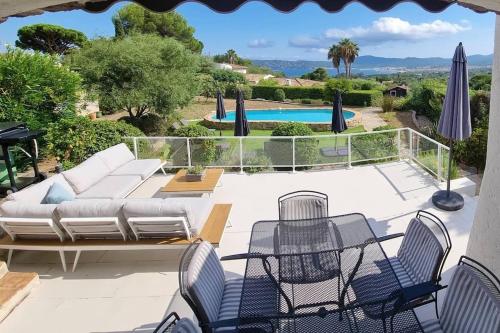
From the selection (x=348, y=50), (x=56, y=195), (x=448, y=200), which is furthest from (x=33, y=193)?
(x=348, y=50)

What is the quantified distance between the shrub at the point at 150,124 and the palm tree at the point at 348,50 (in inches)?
1465

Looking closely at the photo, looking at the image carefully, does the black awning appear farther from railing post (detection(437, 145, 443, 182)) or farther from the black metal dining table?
railing post (detection(437, 145, 443, 182))

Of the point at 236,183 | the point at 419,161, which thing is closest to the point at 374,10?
the point at 236,183

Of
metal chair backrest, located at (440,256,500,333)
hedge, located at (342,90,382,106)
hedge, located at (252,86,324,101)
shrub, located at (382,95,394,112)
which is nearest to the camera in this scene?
metal chair backrest, located at (440,256,500,333)

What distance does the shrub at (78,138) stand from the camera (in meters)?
8.87

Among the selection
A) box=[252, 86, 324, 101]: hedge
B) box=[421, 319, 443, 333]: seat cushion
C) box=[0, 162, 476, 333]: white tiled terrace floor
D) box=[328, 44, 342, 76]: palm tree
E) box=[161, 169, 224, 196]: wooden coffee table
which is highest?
box=[328, 44, 342, 76]: palm tree

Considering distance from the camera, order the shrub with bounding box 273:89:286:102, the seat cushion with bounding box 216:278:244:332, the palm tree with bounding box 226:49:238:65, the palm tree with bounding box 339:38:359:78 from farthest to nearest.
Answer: the palm tree with bounding box 226:49:238:65 → the palm tree with bounding box 339:38:359:78 → the shrub with bounding box 273:89:286:102 → the seat cushion with bounding box 216:278:244:332

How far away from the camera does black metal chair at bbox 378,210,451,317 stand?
279cm

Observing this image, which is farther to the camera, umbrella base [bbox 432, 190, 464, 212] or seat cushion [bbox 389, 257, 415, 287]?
umbrella base [bbox 432, 190, 464, 212]

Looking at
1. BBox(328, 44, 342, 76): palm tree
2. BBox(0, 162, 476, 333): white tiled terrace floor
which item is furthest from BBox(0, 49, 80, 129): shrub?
BBox(328, 44, 342, 76): palm tree

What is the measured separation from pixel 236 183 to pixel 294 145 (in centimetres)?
158

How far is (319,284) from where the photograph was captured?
318 centimetres

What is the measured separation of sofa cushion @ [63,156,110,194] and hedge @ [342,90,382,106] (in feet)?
85.9

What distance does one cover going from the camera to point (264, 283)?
3.01 m
